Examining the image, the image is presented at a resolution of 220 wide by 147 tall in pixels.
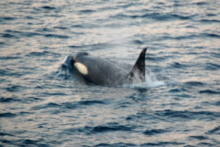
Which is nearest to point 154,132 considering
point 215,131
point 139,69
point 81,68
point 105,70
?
point 215,131

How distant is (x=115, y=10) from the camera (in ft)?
74.0

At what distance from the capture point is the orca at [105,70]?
13.3 m

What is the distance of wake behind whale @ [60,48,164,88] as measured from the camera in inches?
524

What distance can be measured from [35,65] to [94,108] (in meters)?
4.23

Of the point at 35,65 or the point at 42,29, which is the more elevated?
the point at 42,29

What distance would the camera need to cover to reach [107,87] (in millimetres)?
13398

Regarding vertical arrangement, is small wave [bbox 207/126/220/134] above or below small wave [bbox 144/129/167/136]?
below

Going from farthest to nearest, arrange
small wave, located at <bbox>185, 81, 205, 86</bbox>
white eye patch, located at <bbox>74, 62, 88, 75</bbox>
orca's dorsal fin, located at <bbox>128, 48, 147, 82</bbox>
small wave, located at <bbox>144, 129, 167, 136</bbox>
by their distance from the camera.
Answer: white eye patch, located at <bbox>74, 62, 88, 75</bbox> < small wave, located at <bbox>185, 81, 205, 86</bbox> < orca's dorsal fin, located at <bbox>128, 48, 147, 82</bbox> < small wave, located at <bbox>144, 129, 167, 136</bbox>

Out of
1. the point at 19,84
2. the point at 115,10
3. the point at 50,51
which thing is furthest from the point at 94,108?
the point at 115,10

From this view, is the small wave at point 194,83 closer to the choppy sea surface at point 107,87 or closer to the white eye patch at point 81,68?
the choppy sea surface at point 107,87

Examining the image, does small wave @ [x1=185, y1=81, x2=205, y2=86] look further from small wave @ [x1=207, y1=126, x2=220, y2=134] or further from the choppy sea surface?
small wave @ [x1=207, y1=126, x2=220, y2=134]

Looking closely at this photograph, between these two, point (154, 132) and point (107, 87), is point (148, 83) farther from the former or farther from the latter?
point (154, 132)

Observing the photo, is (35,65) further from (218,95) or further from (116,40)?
(218,95)

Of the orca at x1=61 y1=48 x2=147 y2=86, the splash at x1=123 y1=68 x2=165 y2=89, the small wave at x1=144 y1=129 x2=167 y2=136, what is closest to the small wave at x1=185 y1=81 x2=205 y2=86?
the splash at x1=123 y1=68 x2=165 y2=89
